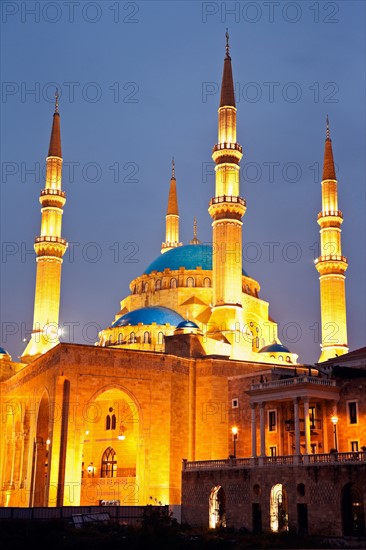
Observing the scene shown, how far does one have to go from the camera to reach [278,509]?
106 feet

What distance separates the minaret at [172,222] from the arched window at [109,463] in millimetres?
26284

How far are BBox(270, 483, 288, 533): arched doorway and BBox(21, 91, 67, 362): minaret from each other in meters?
25.3

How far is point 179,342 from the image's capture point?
1790 inches

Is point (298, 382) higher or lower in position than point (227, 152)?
lower

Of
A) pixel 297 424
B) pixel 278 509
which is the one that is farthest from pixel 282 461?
pixel 297 424

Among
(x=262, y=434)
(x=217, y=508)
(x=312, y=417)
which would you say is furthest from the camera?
(x=312, y=417)

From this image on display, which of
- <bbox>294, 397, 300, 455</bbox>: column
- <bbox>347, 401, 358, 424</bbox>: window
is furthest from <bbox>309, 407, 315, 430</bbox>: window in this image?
<bbox>347, 401, 358, 424</bbox>: window

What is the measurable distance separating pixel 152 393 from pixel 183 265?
58.5ft

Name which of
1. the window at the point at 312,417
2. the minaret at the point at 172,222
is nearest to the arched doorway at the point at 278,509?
the window at the point at 312,417

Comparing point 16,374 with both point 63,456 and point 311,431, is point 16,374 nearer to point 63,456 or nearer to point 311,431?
point 63,456

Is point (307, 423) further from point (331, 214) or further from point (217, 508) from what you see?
point (331, 214)

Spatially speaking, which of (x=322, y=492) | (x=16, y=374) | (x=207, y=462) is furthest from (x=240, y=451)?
(x=16, y=374)

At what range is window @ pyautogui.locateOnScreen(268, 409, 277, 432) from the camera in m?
37.6

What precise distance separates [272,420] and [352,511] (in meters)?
8.74
